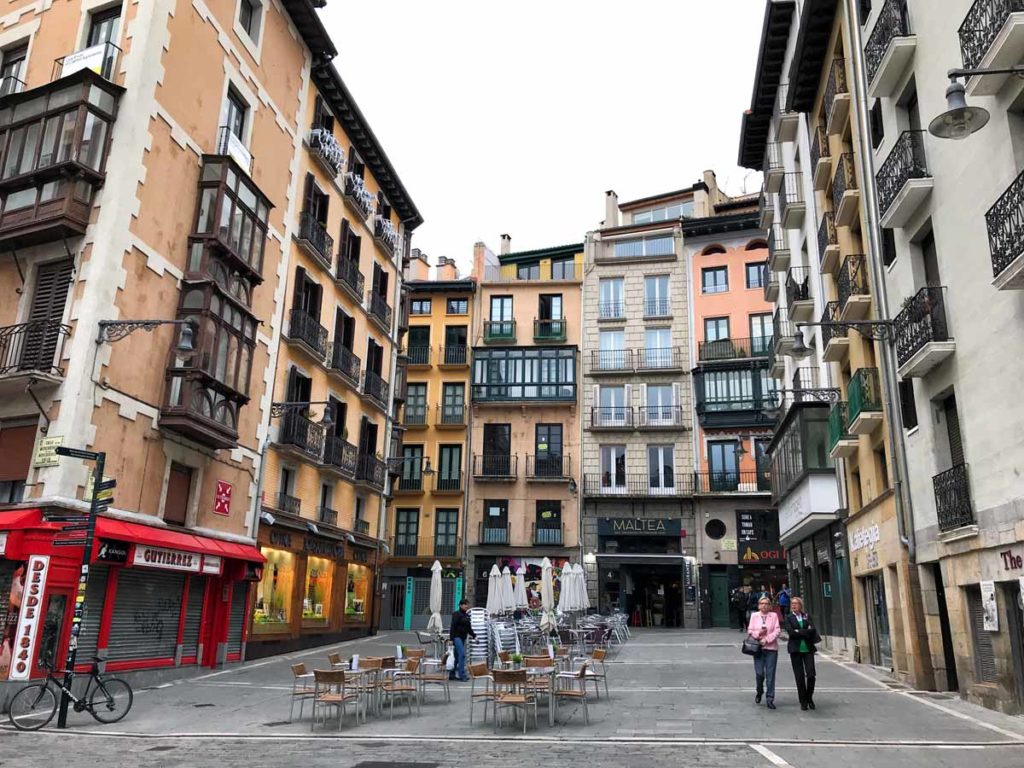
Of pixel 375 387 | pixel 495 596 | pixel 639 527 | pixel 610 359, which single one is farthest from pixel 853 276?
pixel 610 359

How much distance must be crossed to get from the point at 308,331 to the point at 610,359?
2047 cm

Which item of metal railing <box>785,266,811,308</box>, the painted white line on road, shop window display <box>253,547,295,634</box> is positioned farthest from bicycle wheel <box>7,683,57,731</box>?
metal railing <box>785,266,811,308</box>

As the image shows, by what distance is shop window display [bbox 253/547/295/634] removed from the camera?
74.0 feet

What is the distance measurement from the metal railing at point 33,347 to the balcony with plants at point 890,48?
55.5ft

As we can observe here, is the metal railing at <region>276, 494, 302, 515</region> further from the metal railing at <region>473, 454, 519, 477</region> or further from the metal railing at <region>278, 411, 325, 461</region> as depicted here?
the metal railing at <region>473, 454, 519, 477</region>

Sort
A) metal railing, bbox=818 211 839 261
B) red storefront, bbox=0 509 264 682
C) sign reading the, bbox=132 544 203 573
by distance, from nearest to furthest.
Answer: red storefront, bbox=0 509 264 682
sign reading the, bbox=132 544 203 573
metal railing, bbox=818 211 839 261

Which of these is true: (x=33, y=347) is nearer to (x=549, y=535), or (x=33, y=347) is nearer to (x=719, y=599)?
(x=549, y=535)

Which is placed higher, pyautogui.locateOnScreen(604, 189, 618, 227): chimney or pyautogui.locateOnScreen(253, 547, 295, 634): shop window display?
pyautogui.locateOnScreen(604, 189, 618, 227): chimney

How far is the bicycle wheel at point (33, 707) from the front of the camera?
11.9 meters

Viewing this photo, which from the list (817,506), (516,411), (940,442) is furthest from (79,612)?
(516,411)

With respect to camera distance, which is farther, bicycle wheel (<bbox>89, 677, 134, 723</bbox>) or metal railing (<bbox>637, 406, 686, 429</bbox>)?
metal railing (<bbox>637, 406, 686, 429</bbox>)

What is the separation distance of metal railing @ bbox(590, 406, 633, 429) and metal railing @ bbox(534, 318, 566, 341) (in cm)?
454

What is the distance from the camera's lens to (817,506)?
2280 centimetres

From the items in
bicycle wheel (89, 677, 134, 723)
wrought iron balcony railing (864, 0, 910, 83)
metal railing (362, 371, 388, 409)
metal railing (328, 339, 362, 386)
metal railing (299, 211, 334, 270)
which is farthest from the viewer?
metal railing (362, 371, 388, 409)
